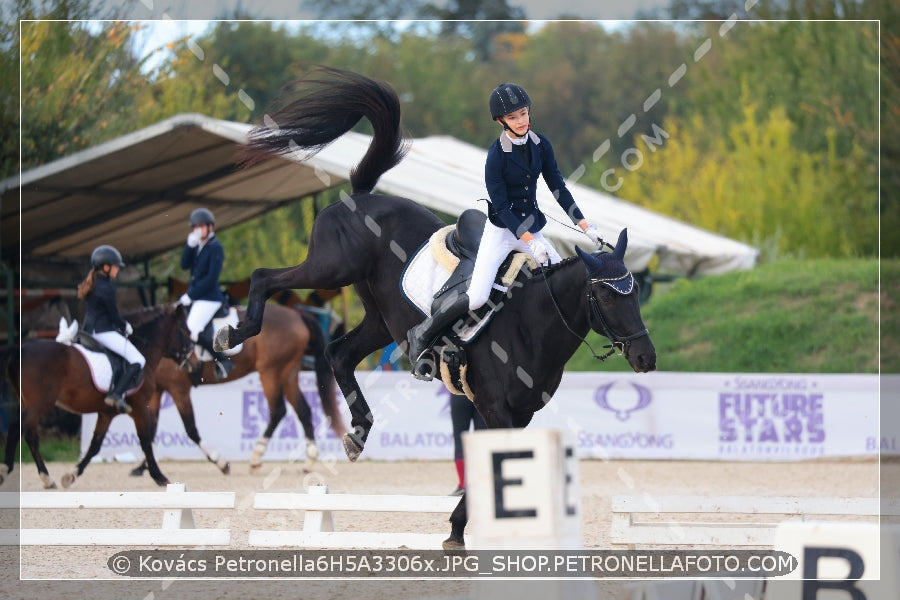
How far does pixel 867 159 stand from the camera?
22.7 metres

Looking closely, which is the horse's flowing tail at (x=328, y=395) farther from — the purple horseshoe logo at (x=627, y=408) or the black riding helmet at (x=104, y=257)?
the purple horseshoe logo at (x=627, y=408)

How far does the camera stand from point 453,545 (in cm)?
665

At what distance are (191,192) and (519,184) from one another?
32.3 ft

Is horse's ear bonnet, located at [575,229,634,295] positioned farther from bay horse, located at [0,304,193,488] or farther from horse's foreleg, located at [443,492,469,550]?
bay horse, located at [0,304,193,488]

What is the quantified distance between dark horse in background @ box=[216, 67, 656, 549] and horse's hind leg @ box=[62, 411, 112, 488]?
13.0 ft

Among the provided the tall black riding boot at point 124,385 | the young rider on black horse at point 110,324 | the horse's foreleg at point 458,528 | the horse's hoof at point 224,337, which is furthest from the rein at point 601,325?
the tall black riding boot at point 124,385

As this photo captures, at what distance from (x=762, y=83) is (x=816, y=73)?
6.15 ft

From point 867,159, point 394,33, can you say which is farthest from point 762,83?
point 394,33

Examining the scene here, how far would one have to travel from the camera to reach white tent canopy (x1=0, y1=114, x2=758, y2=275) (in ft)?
44.3

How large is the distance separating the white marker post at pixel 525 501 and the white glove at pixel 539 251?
2.35m

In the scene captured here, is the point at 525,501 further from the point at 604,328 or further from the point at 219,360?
the point at 219,360

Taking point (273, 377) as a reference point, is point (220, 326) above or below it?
above

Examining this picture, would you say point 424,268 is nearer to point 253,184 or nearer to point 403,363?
point 253,184

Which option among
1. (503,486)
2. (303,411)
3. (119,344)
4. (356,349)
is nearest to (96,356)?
(119,344)
